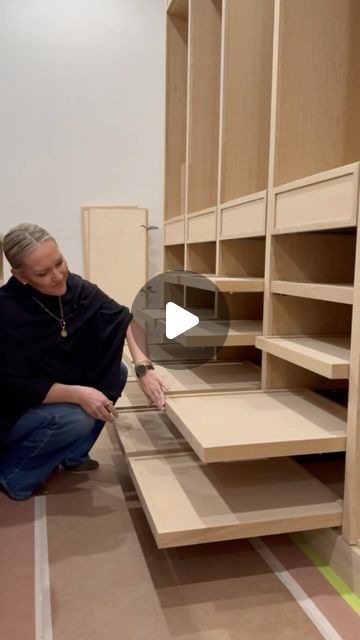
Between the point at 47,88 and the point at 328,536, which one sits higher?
the point at 47,88

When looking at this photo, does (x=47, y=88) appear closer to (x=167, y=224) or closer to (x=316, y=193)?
(x=167, y=224)

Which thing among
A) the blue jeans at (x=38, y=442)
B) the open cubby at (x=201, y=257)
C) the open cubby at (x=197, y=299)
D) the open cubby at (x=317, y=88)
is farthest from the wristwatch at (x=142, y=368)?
the open cubby at (x=197, y=299)

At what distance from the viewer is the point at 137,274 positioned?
378 centimetres

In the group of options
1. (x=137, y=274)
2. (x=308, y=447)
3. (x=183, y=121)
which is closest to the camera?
(x=308, y=447)

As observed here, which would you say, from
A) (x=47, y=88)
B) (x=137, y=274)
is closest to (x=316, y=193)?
(x=137, y=274)

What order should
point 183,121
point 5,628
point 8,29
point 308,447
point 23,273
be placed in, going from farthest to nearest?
Result: 1. point 8,29
2. point 183,121
3. point 23,273
4. point 308,447
5. point 5,628

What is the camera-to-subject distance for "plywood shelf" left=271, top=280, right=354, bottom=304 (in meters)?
1.27

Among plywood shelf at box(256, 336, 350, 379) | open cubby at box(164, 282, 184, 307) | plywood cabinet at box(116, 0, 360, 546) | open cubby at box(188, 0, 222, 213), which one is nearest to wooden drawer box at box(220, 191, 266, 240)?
plywood cabinet at box(116, 0, 360, 546)

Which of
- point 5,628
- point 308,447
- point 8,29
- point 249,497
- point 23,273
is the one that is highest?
point 8,29

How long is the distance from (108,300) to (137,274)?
1.93m

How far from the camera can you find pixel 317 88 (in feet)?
5.29

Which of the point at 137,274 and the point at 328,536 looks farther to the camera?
the point at 137,274

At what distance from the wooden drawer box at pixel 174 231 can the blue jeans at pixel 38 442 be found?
1339 mm

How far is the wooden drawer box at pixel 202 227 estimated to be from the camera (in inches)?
88.4
